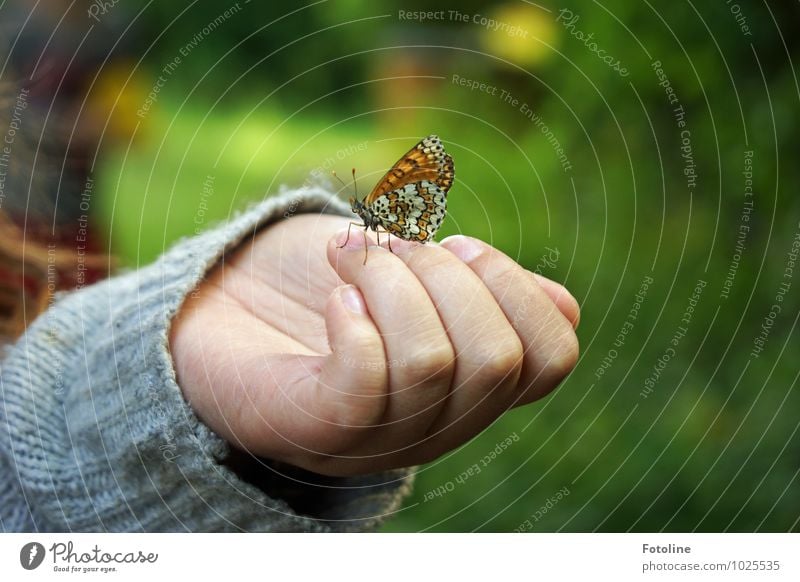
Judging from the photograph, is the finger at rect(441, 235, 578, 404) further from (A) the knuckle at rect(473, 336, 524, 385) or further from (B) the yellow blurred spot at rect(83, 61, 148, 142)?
(B) the yellow blurred spot at rect(83, 61, 148, 142)

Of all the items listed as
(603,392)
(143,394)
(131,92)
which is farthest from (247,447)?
(603,392)

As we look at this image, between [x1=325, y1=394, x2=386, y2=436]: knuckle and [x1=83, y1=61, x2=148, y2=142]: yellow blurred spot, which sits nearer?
[x1=325, y1=394, x2=386, y2=436]: knuckle

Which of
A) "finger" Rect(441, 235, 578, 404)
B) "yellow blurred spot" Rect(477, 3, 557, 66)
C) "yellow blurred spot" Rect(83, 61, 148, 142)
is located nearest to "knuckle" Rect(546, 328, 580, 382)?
"finger" Rect(441, 235, 578, 404)

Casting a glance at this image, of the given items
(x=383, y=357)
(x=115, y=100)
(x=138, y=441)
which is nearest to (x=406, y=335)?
(x=383, y=357)

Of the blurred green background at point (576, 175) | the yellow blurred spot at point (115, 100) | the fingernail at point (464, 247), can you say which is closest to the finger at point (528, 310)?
the fingernail at point (464, 247)

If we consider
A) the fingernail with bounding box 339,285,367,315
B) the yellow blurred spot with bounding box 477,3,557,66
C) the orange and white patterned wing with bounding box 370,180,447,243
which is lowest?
the fingernail with bounding box 339,285,367,315
